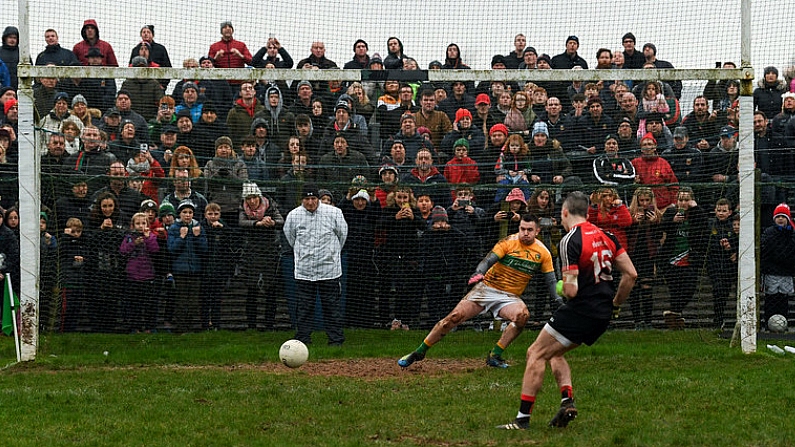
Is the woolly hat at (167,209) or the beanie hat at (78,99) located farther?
the beanie hat at (78,99)

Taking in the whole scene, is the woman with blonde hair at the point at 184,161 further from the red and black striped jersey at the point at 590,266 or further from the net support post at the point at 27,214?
the red and black striped jersey at the point at 590,266

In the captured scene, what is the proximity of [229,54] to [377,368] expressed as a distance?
5.13m

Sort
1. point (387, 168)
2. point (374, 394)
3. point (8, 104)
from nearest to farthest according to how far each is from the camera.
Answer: point (374, 394)
point (387, 168)
point (8, 104)

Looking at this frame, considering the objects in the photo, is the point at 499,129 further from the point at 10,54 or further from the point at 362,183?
the point at 10,54

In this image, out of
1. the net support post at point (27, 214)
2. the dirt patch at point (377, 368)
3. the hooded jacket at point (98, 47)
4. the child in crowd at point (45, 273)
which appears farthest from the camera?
the hooded jacket at point (98, 47)

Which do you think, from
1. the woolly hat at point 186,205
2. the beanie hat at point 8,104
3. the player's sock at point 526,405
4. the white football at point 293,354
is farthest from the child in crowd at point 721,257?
the beanie hat at point 8,104

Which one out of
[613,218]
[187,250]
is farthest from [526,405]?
[187,250]

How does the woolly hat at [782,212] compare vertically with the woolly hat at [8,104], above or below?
below

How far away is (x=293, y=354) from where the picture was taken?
40.2 feet

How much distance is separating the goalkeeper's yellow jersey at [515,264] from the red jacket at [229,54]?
15.8 ft

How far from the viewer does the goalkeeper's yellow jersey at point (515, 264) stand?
494 inches

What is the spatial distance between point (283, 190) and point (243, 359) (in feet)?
9.36

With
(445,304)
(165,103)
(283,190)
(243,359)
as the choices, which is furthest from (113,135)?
(445,304)

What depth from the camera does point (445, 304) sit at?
15016 mm
